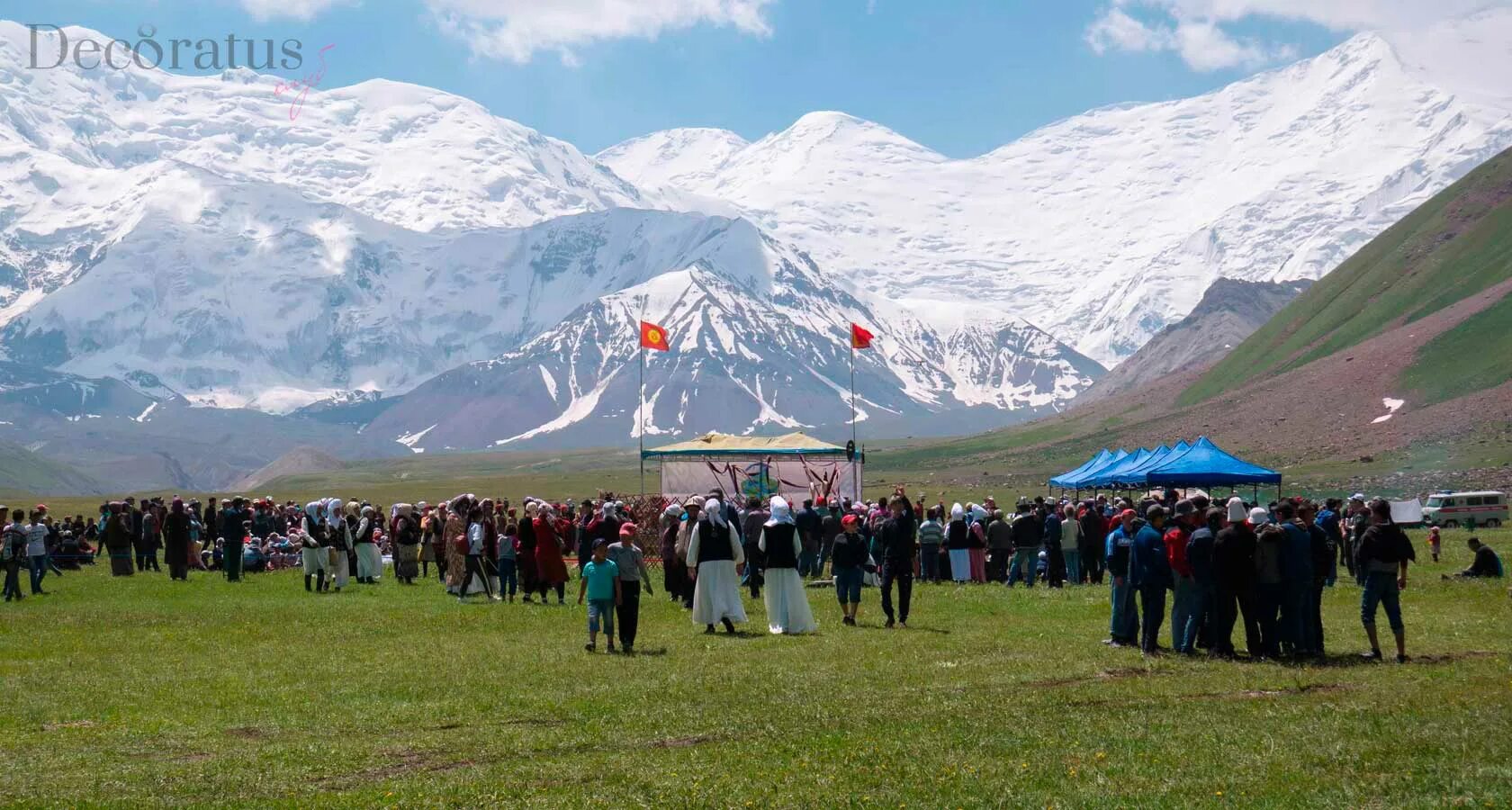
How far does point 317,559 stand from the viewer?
1304 inches

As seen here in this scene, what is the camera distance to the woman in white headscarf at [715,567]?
23000mm

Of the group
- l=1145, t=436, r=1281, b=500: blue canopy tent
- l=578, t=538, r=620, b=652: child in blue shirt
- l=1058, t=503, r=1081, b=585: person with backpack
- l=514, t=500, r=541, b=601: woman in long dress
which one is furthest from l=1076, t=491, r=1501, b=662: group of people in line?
l=1145, t=436, r=1281, b=500: blue canopy tent

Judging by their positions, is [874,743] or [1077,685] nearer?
[874,743]

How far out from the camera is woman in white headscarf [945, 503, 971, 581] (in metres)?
34.8

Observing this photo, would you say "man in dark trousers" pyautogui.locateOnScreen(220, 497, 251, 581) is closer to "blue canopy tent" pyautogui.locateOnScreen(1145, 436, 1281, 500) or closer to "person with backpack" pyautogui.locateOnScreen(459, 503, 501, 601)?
"person with backpack" pyautogui.locateOnScreen(459, 503, 501, 601)

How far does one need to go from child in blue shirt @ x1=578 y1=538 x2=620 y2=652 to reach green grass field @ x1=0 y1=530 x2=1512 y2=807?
51 cm

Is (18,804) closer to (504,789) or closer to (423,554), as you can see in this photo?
(504,789)

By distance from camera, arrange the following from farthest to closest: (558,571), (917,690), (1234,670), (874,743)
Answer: (558,571) < (1234,670) < (917,690) < (874,743)

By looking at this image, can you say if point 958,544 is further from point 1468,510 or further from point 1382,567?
point 1468,510

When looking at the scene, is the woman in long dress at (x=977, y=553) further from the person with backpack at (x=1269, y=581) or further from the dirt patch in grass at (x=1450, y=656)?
the dirt patch in grass at (x=1450, y=656)

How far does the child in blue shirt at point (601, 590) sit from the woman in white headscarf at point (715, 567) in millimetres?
1905


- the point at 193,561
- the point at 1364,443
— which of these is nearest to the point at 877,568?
the point at 193,561

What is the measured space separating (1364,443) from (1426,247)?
66251 millimetres

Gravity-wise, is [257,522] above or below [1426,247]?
below
